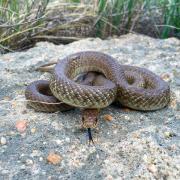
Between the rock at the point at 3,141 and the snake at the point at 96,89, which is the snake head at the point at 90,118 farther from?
the rock at the point at 3,141

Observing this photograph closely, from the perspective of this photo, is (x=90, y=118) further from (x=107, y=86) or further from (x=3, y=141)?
(x=3, y=141)

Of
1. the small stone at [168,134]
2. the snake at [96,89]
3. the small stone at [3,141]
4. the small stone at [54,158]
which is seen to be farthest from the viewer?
the snake at [96,89]

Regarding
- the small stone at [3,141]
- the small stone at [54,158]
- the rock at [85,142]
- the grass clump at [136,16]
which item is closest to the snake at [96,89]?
the rock at [85,142]

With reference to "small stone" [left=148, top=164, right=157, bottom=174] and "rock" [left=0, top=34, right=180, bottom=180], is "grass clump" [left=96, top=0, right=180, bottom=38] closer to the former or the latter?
"rock" [left=0, top=34, right=180, bottom=180]

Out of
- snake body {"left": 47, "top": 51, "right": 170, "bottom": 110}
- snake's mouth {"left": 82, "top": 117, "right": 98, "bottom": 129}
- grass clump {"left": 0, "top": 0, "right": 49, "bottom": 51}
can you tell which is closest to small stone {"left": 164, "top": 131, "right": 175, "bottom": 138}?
snake body {"left": 47, "top": 51, "right": 170, "bottom": 110}

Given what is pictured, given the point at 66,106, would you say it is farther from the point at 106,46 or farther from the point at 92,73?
the point at 106,46

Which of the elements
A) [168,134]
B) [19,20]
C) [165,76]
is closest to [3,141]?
[168,134]
